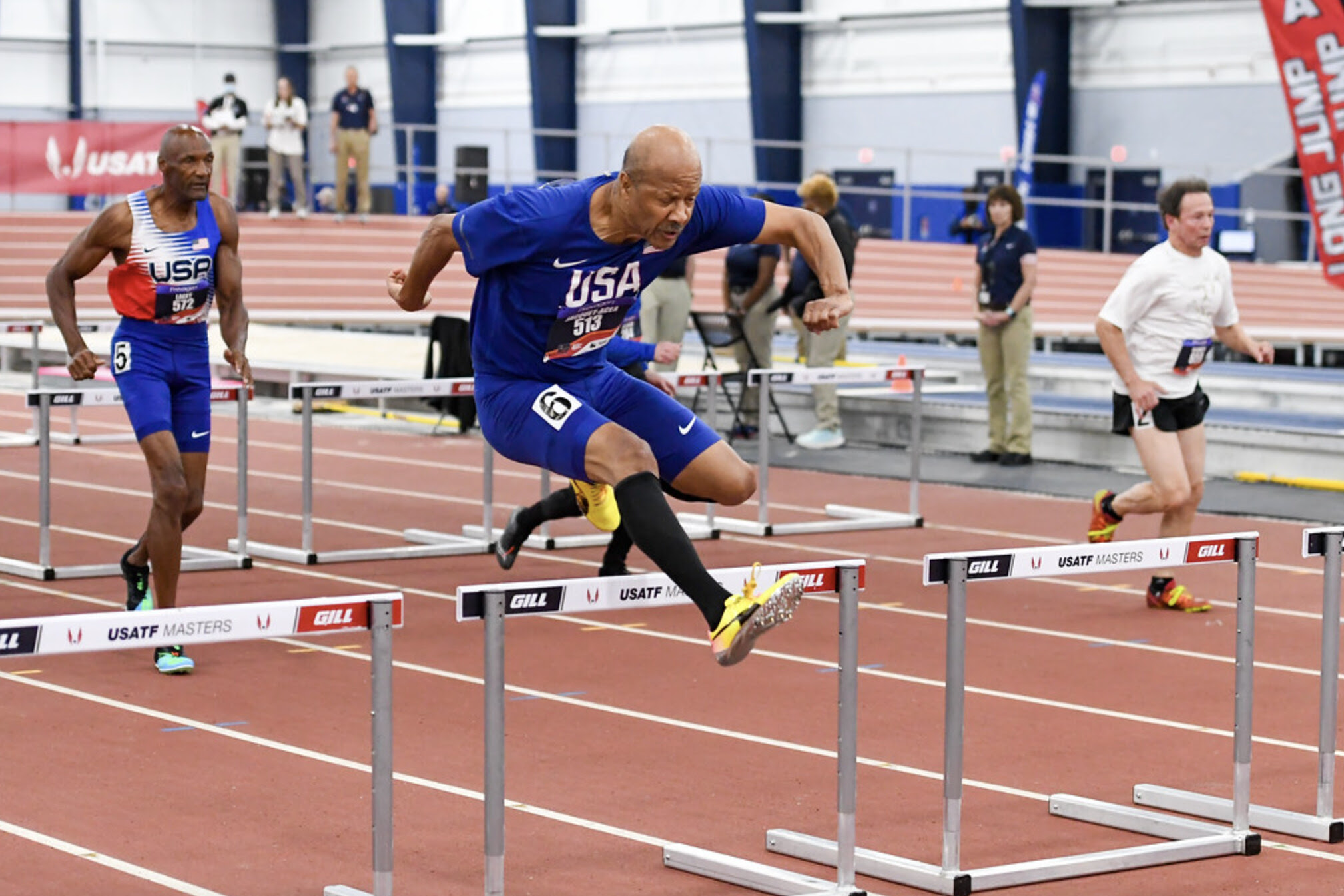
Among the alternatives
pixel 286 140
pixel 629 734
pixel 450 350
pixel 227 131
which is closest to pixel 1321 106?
pixel 450 350

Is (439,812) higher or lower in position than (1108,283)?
lower

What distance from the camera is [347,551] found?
10.6 m

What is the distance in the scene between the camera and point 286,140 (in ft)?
88.4

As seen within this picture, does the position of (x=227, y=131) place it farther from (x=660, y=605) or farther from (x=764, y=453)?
(x=660, y=605)

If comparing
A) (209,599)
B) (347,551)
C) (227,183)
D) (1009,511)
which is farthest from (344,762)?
(227,183)

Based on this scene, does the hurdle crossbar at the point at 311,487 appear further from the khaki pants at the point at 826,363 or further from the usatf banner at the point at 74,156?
the usatf banner at the point at 74,156

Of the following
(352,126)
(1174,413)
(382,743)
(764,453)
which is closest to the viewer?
(382,743)

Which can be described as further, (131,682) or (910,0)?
(910,0)

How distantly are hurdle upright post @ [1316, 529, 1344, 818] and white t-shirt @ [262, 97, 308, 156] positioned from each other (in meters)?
22.5

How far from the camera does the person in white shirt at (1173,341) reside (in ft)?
28.6

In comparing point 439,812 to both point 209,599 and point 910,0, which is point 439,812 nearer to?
point 209,599

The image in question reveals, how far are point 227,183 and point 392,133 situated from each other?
48.8 ft

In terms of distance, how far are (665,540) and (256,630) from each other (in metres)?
1.33

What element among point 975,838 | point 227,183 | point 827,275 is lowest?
point 975,838
